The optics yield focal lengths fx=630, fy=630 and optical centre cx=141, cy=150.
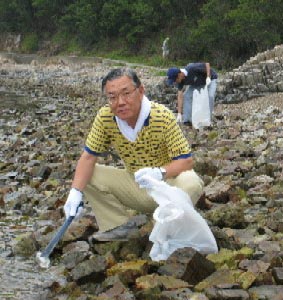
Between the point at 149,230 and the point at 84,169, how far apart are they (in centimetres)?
83

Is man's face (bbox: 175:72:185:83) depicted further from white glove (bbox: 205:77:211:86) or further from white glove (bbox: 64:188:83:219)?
white glove (bbox: 64:188:83:219)

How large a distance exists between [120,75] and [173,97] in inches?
604

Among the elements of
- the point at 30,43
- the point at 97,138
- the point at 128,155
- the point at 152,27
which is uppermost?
the point at 152,27

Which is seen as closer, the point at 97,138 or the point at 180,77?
the point at 97,138

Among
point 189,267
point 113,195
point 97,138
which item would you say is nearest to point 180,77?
point 113,195

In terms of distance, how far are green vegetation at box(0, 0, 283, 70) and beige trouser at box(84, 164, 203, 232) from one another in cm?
3258

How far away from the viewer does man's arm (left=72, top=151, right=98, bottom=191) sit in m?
5.09

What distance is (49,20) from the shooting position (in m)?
75.6

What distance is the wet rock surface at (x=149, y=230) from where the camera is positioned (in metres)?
4.38

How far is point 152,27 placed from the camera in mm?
56812

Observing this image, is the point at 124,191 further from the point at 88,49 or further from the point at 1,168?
the point at 88,49

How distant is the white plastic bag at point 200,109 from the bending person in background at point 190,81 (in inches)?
4.9

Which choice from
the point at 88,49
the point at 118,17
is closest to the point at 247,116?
the point at 118,17

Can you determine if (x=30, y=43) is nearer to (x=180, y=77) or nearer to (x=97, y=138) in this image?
(x=180, y=77)
